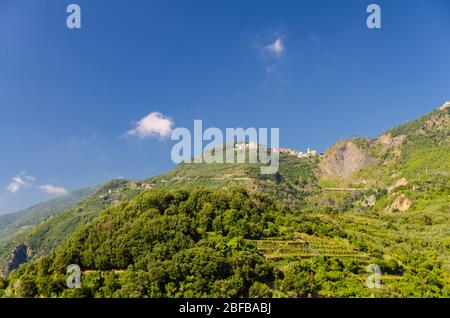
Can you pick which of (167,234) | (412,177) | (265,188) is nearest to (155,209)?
(167,234)

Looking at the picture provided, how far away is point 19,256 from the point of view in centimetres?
17450

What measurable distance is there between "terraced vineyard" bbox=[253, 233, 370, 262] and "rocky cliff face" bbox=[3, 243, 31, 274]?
14619 centimetres

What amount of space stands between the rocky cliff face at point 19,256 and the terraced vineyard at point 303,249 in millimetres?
146191

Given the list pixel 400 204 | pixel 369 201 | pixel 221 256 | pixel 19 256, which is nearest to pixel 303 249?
pixel 221 256

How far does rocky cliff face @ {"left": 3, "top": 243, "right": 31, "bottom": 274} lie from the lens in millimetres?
168500

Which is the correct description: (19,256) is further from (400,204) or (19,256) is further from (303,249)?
(303,249)

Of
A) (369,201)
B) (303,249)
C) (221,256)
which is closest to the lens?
(221,256)

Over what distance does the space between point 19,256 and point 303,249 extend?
157 meters

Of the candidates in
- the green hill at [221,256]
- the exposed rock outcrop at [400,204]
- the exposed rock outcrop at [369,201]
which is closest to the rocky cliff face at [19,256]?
the green hill at [221,256]

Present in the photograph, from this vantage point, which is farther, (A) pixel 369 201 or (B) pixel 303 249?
(A) pixel 369 201

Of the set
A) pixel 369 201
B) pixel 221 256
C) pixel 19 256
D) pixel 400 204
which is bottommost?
pixel 19 256

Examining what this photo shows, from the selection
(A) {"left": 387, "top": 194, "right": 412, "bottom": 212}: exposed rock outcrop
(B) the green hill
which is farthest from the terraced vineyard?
(A) {"left": 387, "top": 194, "right": 412, "bottom": 212}: exposed rock outcrop

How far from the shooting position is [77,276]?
44594mm
